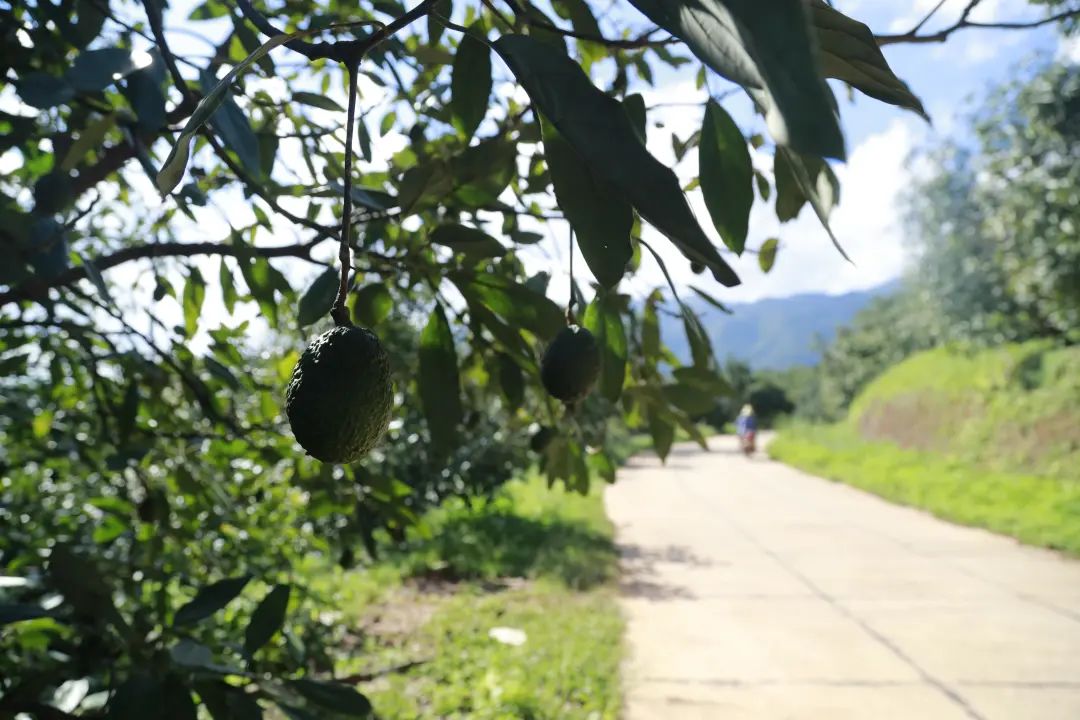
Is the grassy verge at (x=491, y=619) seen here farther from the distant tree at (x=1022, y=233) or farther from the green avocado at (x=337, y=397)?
the distant tree at (x=1022, y=233)

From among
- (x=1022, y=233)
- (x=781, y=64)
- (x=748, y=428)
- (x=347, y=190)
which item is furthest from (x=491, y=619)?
(x=748, y=428)

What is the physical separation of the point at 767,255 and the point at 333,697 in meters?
1.30

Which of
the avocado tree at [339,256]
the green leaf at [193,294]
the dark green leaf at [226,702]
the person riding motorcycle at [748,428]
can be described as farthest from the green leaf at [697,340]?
the person riding motorcycle at [748,428]

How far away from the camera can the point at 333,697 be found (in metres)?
1.16

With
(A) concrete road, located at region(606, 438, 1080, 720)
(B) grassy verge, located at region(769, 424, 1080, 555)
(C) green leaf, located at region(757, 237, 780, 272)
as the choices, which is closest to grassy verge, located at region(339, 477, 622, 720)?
(A) concrete road, located at region(606, 438, 1080, 720)

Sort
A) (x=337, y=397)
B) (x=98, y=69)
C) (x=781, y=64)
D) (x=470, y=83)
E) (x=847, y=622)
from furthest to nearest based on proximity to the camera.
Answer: (x=847, y=622) → (x=98, y=69) → (x=470, y=83) → (x=337, y=397) → (x=781, y=64)

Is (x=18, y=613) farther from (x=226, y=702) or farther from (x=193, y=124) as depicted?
(x=193, y=124)

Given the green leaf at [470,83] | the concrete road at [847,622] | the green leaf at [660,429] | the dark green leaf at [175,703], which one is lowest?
the concrete road at [847,622]

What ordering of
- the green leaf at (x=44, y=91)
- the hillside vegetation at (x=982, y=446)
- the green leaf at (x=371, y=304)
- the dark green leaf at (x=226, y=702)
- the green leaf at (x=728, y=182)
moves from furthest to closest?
the hillside vegetation at (x=982, y=446) < the green leaf at (x=371, y=304) < the dark green leaf at (x=226, y=702) < the green leaf at (x=44, y=91) < the green leaf at (x=728, y=182)

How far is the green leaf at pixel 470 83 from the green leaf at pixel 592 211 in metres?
0.31

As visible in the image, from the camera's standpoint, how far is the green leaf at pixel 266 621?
120 centimetres

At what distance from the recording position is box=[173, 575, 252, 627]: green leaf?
1174 millimetres

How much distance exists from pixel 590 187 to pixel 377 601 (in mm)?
5525

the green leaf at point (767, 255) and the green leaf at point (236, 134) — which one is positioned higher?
the green leaf at point (767, 255)
